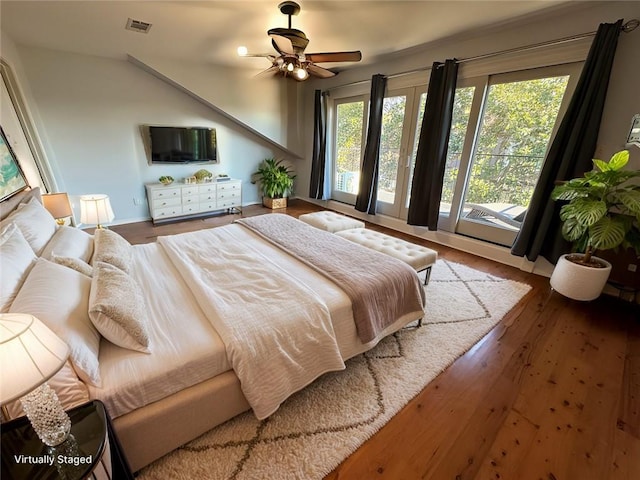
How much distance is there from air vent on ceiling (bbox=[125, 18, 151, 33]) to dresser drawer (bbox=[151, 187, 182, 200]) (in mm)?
2084

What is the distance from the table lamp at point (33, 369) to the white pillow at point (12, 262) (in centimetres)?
47

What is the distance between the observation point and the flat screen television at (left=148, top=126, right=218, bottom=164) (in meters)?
4.46

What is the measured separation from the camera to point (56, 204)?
Result: 2.58m

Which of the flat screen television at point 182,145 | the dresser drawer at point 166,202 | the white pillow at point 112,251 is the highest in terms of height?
the flat screen television at point 182,145

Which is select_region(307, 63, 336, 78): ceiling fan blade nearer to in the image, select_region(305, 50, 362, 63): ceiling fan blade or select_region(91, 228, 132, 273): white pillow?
select_region(305, 50, 362, 63): ceiling fan blade

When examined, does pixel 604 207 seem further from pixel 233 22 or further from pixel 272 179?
pixel 272 179

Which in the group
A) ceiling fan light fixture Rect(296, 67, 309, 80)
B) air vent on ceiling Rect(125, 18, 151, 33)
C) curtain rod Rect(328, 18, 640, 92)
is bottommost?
ceiling fan light fixture Rect(296, 67, 309, 80)

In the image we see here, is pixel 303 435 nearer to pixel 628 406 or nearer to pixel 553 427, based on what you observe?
pixel 553 427

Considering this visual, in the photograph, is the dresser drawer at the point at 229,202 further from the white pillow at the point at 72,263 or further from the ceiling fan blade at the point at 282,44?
the white pillow at the point at 72,263

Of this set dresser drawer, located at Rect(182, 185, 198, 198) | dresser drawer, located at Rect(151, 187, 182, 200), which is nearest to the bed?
dresser drawer, located at Rect(151, 187, 182, 200)

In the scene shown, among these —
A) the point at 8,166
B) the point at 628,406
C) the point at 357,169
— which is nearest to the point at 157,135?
the point at 8,166

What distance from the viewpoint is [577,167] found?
104 inches

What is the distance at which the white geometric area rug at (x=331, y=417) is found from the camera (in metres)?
1.25

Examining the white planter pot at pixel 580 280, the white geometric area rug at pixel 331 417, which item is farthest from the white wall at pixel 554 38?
the white geometric area rug at pixel 331 417
